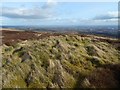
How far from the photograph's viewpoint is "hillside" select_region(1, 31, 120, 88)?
21.0m

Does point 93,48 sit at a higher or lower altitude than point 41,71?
higher

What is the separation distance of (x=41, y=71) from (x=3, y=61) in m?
5.24

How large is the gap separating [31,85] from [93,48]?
12052mm

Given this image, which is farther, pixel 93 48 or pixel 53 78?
pixel 93 48

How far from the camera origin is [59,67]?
23.3 m

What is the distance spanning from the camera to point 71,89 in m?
20.4

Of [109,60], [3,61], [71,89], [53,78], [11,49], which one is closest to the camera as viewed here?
[71,89]

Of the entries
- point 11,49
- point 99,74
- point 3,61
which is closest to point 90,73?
point 99,74

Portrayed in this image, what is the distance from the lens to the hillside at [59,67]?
2100 cm

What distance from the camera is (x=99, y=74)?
2214cm

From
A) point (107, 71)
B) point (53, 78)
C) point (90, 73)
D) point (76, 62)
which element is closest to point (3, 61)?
point (53, 78)

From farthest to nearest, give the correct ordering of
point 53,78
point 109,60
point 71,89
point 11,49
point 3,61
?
point 11,49 < point 109,60 < point 3,61 < point 53,78 < point 71,89

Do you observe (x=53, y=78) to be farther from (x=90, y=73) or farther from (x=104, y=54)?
(x=104, y=54)

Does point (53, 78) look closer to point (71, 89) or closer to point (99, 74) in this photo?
point (71, 89)
